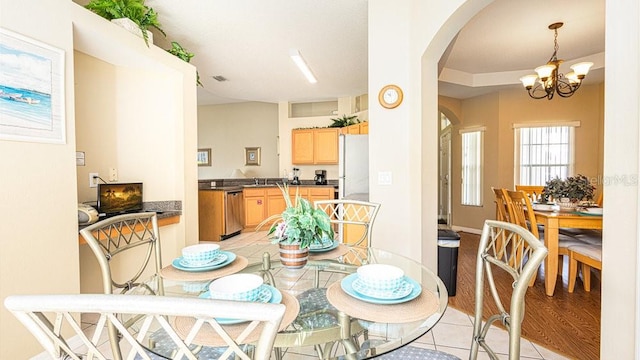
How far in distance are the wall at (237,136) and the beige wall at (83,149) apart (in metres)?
3.63

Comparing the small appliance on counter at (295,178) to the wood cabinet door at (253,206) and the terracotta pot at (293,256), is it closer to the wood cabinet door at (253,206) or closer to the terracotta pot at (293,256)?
the wood cabinet door at (253,206)

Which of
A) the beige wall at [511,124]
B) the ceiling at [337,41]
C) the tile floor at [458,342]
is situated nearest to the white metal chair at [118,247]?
the tile floor at [458,342]

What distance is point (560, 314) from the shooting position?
235cm

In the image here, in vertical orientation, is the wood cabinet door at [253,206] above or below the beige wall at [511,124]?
below

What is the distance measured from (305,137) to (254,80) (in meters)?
1.64

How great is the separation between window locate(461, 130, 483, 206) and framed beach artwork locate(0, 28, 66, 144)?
5.93 meters

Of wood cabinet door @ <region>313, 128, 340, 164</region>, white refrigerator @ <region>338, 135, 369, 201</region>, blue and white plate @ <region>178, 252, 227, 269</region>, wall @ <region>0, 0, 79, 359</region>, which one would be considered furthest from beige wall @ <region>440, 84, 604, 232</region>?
wall @ <region>0, 0, 79, 359</region>

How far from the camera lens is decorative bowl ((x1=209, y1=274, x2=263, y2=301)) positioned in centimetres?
87

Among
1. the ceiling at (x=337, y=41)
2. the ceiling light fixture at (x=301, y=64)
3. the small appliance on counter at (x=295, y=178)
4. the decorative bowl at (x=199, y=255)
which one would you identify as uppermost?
the ceiling at (x=337, y=41)

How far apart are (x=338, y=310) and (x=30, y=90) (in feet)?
7.05

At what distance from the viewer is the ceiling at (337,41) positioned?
2.91 meters

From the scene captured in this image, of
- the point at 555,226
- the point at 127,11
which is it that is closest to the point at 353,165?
the point at 555,226

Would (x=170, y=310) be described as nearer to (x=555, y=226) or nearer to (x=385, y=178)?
(x=385, y=178)

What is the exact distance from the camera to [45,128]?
182cm
